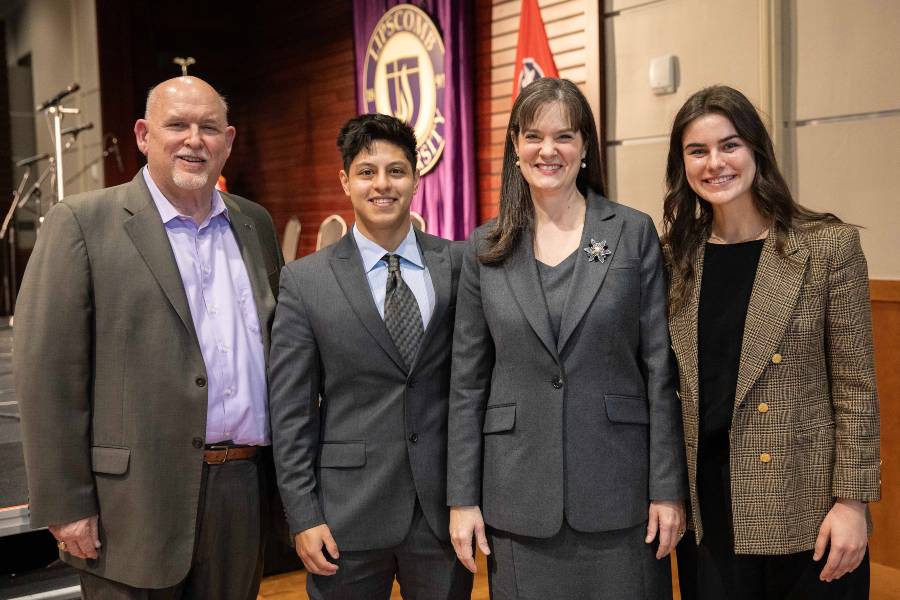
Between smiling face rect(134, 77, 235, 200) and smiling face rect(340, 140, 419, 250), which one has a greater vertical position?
smiling face rect(134, 77, 235, 200)

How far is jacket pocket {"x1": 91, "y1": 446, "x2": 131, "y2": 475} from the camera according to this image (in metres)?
1.87

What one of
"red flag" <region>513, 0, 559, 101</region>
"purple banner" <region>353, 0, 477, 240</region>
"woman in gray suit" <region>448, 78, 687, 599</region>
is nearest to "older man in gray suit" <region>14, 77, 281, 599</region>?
"woman in gray suit" <region>448, 78, 687, 599</region>

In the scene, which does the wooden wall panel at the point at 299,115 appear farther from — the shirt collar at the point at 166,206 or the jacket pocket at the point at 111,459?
the jacket pocket at the point at 111,459

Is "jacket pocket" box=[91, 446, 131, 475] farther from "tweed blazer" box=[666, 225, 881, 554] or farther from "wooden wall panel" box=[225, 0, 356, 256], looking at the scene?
"wooden wall panel" box=[225, 0, 356, 256]

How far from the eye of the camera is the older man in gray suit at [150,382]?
1.84 m

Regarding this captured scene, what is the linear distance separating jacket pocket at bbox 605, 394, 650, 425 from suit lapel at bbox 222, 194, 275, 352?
0.80 m

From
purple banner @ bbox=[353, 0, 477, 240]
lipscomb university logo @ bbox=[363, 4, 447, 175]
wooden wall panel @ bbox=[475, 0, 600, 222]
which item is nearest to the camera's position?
wooden wall panel @ bbox=[475, 0, 600, 222]

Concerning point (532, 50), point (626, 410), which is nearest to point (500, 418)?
point (626, 410)

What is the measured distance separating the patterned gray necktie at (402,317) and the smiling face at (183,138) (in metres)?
0.50

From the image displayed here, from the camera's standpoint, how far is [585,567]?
1.76m

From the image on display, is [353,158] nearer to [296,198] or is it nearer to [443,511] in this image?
[443,511]

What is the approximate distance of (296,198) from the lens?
26.2ft

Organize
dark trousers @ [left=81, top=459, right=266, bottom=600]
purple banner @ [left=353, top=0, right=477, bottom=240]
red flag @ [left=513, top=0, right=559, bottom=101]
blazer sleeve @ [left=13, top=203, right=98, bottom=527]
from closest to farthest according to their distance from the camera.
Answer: blazer sleeve @ [left=13, top=203, right=98, bottom=527]
dark trousers @ [left=81, top=459, right=266, bottom=600]
red flag @ [left=513, top=0, right=559, bottom=101]
purple banner @ [left=353, top=0, right=477, bottom=240]

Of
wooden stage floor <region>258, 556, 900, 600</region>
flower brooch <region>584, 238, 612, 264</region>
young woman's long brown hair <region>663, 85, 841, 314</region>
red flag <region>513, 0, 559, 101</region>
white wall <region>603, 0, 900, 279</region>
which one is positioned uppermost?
red flag <region>513, 0, 559, 101</region>
